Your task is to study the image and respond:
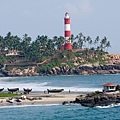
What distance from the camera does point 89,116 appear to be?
74.2m

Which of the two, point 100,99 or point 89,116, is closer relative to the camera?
point 89,116

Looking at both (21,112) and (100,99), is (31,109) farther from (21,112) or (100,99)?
(100,99)

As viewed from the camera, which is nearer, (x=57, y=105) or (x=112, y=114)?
(x=112, y=114)

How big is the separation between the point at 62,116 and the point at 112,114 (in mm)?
6404

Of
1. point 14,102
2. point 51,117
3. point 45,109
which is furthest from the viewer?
point 14,102

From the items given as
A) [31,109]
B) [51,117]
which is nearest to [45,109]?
[31,109]

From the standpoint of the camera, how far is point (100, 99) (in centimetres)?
8169

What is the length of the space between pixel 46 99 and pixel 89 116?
65.1 feet

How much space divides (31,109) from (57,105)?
5308mm

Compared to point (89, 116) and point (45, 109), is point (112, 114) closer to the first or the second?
point (89, 116)

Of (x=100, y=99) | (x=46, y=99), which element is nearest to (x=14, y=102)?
(x=46, y=99)

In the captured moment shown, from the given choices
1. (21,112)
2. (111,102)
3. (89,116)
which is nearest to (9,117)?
(21,112)

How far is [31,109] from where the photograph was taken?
3201 inches

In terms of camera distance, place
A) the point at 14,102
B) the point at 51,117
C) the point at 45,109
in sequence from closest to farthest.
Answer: the point at 51,117 → the point at 45,109 → the point at 14,102
